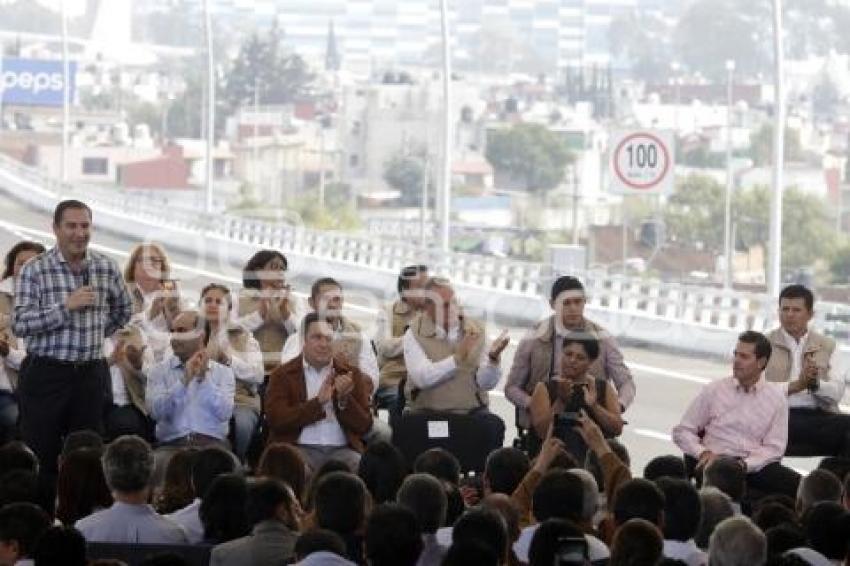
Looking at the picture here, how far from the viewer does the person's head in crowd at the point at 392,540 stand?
30.9 feet

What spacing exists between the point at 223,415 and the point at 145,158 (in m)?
149

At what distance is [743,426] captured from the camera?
565 inches

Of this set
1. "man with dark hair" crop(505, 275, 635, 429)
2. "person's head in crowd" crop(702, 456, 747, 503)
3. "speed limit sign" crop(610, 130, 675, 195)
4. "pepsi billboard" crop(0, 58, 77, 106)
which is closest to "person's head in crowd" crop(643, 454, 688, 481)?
"person's head in crowd" crop(702, 456, 747, 503)

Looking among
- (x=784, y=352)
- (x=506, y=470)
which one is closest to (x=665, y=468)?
(x=506, y=470)

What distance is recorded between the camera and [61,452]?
1299 cm

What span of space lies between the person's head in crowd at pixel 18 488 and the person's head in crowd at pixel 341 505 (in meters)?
1.50

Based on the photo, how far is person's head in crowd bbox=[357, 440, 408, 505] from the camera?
39.4ft

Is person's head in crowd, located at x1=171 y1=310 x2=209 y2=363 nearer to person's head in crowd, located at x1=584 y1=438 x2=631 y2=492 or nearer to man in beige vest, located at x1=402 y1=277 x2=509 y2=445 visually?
man in beige vest, located at x1=402 y1=277 x2=509 y2=445

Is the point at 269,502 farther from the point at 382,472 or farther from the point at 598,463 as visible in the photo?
the point at 598,463

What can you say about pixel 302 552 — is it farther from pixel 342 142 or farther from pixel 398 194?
pixel 342 142

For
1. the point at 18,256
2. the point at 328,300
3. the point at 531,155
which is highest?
the point at 18,256

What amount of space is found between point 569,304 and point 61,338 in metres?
3.35

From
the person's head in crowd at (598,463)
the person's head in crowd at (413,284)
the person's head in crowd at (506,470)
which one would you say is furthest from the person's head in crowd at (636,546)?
the person's head in crowd at (413,284)

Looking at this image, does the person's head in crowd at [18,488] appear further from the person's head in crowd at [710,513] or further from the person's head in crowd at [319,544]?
the person's head in crowd at [710,513]
